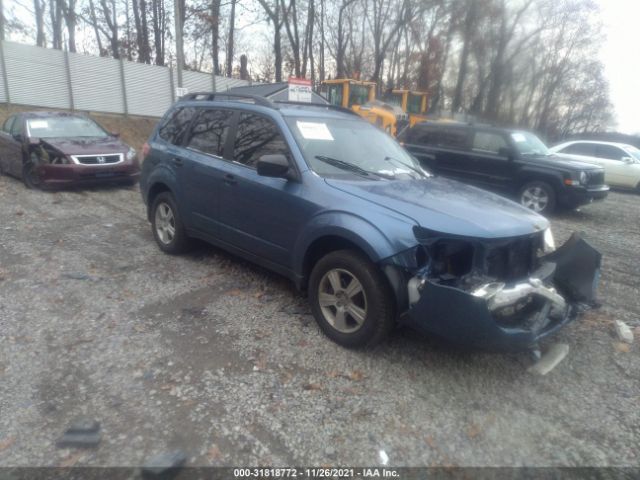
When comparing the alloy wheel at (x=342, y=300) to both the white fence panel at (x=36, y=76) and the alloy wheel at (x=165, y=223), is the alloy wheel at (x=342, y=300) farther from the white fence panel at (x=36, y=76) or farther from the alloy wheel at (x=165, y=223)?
the white fence panel at (x=36, y=76)

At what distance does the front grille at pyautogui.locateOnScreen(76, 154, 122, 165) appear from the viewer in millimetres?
8703

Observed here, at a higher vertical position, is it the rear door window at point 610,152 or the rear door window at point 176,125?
the rear door window at point 176,125

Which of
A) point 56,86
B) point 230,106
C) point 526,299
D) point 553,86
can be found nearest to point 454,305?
point 526,299

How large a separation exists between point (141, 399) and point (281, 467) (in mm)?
1063

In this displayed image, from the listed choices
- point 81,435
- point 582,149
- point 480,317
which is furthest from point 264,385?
point 582,149

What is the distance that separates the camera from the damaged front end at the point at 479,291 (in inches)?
112

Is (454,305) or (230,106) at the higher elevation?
(230,106)

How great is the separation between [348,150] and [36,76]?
740 inches

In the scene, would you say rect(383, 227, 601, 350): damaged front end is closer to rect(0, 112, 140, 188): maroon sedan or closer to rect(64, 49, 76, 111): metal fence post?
rect(0, 112, 140, 188): maroon sedan

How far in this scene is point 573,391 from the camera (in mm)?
3133

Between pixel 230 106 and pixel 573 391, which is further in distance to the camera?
pixel 230 106

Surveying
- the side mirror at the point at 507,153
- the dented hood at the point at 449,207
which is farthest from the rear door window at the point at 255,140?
the side mirror at the point at 507,153

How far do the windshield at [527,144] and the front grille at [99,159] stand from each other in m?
8.20

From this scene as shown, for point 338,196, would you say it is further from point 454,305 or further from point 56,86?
point 56,86
